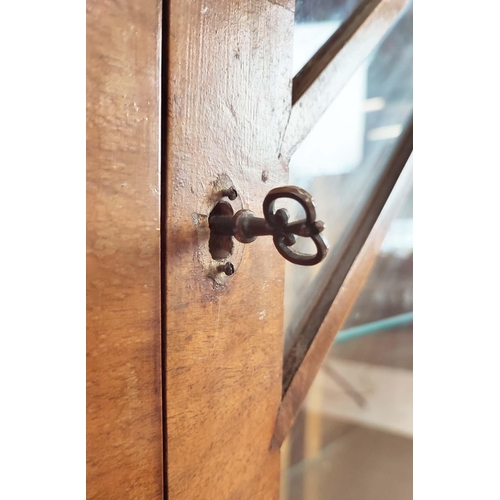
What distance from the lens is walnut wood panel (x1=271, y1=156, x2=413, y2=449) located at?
45 cm

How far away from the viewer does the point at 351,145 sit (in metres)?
0.65

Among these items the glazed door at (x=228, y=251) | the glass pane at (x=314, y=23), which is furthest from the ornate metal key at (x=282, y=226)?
the glass pane at (x=314, y=23)

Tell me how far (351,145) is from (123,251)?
469 millimetres

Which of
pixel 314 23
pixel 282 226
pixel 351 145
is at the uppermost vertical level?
pixel 314 23

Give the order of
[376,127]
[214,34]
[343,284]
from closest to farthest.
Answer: [214,34] < [343,284] < [376,127]

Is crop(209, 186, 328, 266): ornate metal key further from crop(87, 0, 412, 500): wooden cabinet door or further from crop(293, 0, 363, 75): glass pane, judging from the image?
crop(293, 0, 363, 75): glass pane

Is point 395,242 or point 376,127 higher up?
point 376,127

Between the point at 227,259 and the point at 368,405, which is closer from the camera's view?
the point at 227,259

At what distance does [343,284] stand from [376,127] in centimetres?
29

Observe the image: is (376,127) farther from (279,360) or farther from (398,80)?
(279,360)

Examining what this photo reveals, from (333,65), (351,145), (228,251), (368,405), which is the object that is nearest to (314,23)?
(333,65)

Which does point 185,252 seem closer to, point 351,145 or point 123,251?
point 123,251
